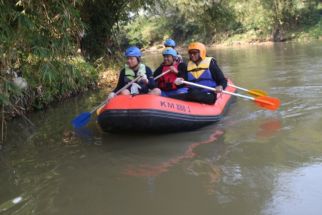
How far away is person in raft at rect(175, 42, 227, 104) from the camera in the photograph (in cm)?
624

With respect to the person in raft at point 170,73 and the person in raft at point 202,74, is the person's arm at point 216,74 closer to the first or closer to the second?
the person in raft at point 202,74

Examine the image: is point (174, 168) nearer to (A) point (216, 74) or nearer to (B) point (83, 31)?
(B) point (83, 31)

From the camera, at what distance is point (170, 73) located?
6.74 metres

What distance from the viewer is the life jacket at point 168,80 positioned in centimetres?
670

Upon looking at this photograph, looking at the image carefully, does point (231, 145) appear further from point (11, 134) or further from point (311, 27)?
point (311, 27)

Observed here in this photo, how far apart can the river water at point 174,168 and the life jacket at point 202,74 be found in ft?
1.96

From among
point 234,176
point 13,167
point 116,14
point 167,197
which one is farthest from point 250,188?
point 116,14

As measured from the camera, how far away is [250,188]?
12.6 feet

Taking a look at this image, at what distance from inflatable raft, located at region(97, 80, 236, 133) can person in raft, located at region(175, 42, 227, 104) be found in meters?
0.40

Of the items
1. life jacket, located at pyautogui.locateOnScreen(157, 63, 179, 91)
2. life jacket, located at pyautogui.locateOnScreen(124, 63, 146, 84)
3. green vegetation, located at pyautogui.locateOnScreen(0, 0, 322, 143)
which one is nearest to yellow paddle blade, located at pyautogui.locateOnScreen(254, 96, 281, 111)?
life jacket, located at pyautogui.locateOnScreen(157, 63, 179, 91)

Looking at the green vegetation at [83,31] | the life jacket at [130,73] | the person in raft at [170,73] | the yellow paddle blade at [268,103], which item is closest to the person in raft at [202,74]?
the person in raft at [170,73]

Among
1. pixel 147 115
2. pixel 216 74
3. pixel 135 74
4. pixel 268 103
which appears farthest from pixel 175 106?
pixel 268 103

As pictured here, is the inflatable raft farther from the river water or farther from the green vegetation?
the green vegetation

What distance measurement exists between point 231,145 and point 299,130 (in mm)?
993
